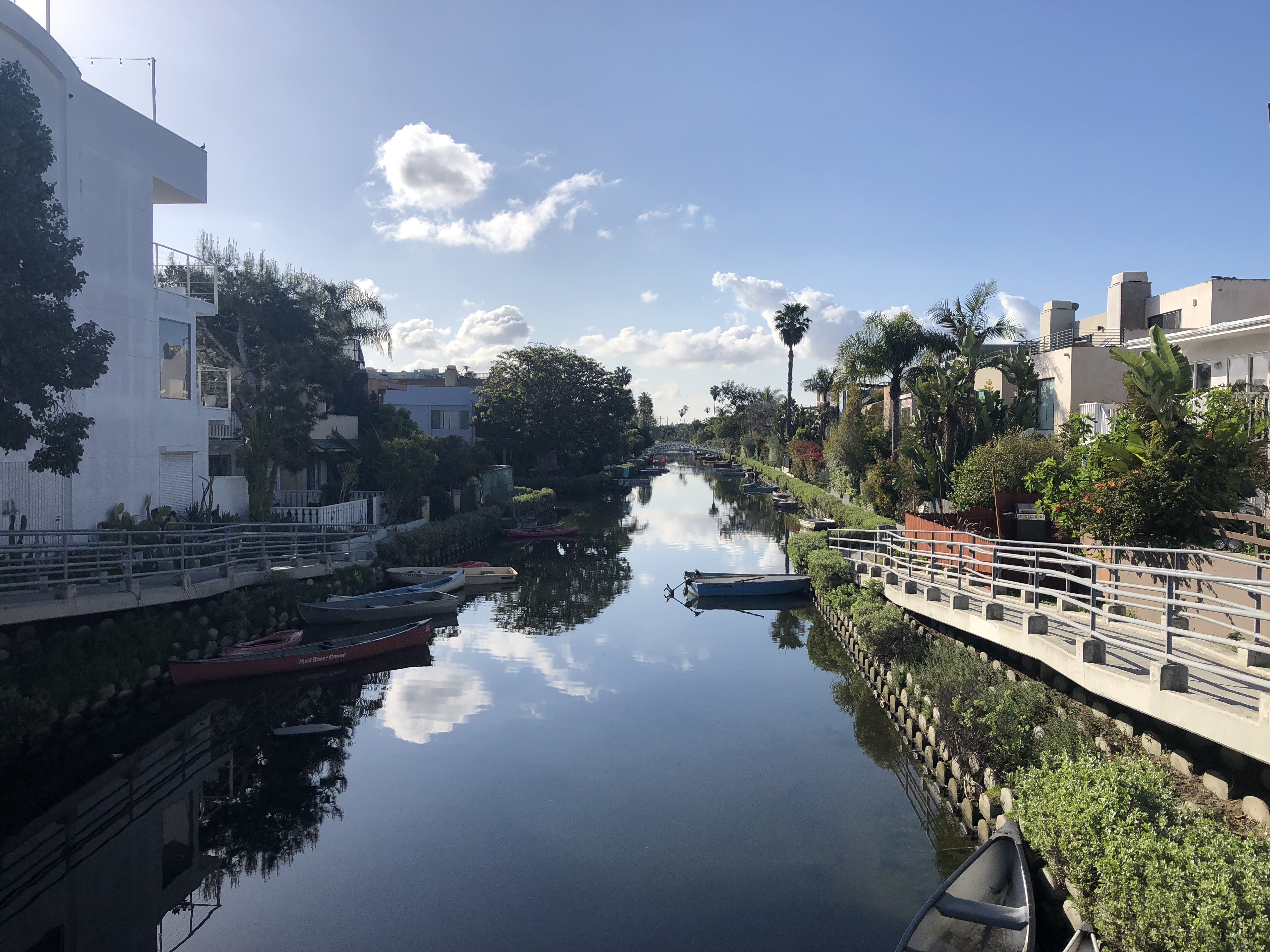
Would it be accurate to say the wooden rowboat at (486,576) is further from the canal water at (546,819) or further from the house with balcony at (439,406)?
the house with balcony at (439,406)

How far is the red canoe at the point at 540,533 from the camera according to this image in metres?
48.2

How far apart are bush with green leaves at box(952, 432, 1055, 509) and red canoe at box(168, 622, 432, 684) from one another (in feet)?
54.5

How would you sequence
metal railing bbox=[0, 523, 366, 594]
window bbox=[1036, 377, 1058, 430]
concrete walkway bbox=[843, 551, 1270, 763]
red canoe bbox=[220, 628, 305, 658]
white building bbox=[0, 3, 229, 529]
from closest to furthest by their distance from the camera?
1. concrete walkway bbox=[843, 551, 1270, 763]
2. metal railing bbox=[0, 523, 366, 594]
3. red canoe bbox=[220, 628, 305, 658]
4. white building bbox=[0, 3, 229, 529]
5. window bbox=[1036, 377, 1058, 430]

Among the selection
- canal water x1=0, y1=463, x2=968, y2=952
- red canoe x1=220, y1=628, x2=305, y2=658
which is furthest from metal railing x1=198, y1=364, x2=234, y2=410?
canal water x1=0, y1=463, x2=968, y2=952

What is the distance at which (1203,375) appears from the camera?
2462cm

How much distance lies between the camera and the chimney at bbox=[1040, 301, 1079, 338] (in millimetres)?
35969

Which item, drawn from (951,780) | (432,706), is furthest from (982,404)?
(432,706)

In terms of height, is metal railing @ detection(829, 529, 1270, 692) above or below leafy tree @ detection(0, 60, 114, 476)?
below

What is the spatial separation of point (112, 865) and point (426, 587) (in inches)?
742

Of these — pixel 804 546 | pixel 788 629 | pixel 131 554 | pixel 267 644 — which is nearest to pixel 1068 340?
pixel 804 546

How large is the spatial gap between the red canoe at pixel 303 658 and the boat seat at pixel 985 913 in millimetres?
17469

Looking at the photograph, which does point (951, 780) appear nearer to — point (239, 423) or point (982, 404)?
point (982, 404)

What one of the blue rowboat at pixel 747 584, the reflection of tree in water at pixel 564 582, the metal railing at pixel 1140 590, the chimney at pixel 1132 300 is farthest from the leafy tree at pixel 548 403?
the metal railing at pixel 1140 590

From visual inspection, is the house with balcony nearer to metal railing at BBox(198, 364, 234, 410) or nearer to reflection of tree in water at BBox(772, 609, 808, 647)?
metal railing at BBox(198, 364, 234, 410)
